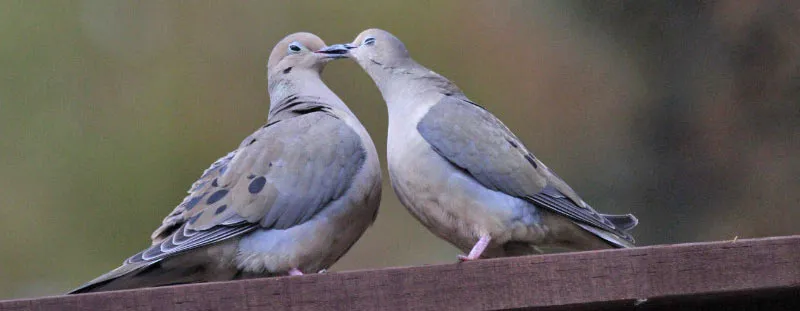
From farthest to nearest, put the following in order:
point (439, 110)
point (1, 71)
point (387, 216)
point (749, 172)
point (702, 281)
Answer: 1. point (1, 71)
2. point (387, 216)
3. point (749, 172)
4. point (439, 110)
5. point (702, 281)

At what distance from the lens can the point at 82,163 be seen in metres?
5.17

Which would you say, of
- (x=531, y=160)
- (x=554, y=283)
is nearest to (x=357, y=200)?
(x=531, y=160)

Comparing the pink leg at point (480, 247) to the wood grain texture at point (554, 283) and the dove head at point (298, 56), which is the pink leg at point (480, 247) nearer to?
the wood grain texture at point (554, 283)

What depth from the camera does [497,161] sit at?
9.99 feet

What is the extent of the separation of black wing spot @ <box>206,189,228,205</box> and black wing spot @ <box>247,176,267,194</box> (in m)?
0.07

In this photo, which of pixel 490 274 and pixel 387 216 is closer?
pixel 490 274

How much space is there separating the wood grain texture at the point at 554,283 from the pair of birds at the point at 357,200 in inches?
25.4

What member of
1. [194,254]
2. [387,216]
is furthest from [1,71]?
[194,254]

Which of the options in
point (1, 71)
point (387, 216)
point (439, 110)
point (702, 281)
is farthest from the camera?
point (1, 71)

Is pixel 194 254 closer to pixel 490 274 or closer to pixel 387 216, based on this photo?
pixel 490 274

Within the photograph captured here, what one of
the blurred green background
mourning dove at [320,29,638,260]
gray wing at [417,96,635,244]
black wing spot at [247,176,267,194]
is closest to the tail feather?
black wing spot at [247,176,267,194]

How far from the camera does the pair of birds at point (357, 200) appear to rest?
2.95 metres

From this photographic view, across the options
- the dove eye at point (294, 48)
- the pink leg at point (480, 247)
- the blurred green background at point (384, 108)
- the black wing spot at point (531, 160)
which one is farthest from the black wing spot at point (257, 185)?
the blurred green background at point (384, 108)

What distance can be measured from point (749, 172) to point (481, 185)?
176cm
